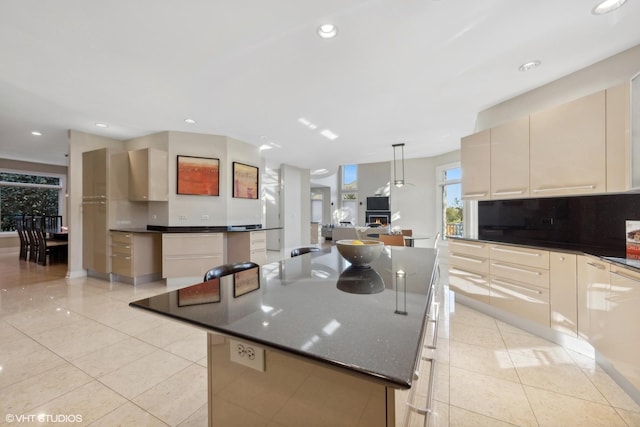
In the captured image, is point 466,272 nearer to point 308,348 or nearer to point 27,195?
point 308,348

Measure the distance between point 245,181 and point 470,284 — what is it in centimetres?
398

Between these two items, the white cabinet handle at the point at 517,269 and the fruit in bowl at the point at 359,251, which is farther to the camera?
the white cabinet handle at the point at 517,269

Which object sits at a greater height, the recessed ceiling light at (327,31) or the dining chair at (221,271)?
the recessed ceiling light at (327,31)

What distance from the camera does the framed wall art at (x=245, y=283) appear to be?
1073 millimetres

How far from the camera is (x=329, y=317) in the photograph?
805mm

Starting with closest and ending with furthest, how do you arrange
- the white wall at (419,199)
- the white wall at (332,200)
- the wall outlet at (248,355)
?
the wall outlet at (248,355) → the white wall at (419,199) → the white wall at (332,200)

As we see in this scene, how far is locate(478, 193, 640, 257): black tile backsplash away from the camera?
7.14 ft

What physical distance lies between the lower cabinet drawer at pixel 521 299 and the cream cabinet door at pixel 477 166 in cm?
99

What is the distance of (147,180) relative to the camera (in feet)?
13.3

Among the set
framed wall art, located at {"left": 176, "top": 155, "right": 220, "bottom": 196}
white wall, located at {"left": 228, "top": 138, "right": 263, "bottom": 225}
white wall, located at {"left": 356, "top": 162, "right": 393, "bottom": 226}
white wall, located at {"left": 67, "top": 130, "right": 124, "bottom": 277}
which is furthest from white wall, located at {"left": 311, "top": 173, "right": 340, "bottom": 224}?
white wall, located at {"left": 67, "top": 130, "right": 124, "bottom": 277}

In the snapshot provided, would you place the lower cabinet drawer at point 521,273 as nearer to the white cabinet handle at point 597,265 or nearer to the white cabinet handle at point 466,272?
the white cabinet handle at point 466,272

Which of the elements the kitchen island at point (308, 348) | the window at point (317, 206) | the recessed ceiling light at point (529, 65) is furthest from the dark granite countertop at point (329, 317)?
the window at point (317, 206)

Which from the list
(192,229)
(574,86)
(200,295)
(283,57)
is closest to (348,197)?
(192,229)

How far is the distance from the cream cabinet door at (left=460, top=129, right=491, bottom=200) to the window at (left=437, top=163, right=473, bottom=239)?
2.77 m
